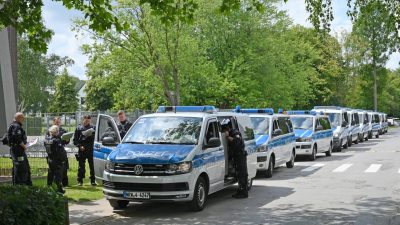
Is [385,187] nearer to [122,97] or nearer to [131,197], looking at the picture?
[131,197]

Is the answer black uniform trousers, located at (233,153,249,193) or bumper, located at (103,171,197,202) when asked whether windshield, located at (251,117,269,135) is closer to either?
black uniform trousers, located at (233,153,249,193)

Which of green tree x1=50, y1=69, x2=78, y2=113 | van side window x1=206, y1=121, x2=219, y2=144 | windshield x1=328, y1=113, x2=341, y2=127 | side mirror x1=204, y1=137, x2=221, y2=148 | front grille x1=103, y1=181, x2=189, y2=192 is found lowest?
front grille x1=103, y1=181, x2=189, y2=192

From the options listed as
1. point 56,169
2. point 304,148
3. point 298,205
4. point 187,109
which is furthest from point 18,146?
point 304,148

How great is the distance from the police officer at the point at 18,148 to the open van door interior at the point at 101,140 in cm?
160

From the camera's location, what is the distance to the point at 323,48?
64875 millimetres

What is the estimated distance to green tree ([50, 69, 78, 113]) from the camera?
102 m

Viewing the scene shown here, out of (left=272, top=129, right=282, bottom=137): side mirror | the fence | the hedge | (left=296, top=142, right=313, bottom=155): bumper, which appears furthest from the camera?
(left=296, top=142, right=313, bottom=155): bumper

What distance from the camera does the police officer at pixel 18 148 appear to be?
38.9ft

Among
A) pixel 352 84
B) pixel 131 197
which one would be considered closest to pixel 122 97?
pixel 131 197

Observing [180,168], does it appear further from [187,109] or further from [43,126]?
[43,126]

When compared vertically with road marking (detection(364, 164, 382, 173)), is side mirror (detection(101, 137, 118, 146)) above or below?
above

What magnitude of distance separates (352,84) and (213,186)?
62012mm

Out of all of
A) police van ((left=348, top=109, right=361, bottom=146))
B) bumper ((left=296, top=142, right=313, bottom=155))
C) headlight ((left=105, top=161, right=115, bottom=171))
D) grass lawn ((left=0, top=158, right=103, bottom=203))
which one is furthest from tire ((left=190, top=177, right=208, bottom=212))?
Result: police van ((left=348, top=109, right=361, bottom=146))

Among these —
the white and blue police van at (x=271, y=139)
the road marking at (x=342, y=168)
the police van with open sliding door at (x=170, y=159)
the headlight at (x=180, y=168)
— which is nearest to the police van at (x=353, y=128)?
the road marking at (x=342, y=168)
